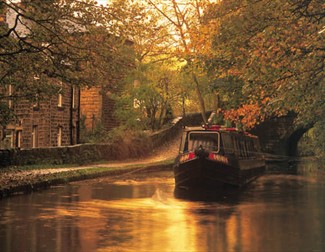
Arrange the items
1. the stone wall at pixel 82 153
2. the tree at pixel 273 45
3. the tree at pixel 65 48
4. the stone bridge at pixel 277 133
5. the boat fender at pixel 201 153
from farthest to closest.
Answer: the stone bridge at pixel 277 133 → the stone wall at pixel 82 153 → the boat fender at pixel 201 153 → the tree at pixel 273 45 → the tree at pixel 65 48

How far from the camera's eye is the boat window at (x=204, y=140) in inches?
910

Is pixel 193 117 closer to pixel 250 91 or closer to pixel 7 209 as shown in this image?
pixel 250 91

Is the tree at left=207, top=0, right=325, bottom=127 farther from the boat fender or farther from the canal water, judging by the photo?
the canal water

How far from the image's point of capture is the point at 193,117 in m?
54.6

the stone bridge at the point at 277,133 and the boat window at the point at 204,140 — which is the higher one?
the stone bridge at the point at 277,133

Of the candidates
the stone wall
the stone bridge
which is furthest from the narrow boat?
the stone bridge

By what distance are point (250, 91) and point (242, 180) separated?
4170 millimetres

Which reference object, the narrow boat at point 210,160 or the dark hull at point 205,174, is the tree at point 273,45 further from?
the dark hull at point 205,174

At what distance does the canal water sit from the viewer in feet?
28.4

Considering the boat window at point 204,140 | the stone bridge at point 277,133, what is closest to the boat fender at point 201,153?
the boat window at point 204,140

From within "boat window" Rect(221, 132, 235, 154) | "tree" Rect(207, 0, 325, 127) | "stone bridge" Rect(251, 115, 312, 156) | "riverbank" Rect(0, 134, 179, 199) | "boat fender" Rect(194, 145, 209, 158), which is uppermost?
"tree" Rect(207, 0, 325, 127)

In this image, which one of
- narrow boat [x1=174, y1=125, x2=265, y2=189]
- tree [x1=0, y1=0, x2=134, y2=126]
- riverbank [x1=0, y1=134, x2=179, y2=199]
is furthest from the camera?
narrow boat [x1=174, y1=125, x2=265, y2=189]

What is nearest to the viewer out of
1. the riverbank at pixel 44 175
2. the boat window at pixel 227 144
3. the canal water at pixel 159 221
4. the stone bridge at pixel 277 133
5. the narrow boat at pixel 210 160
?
the canal water at pixel 159 221

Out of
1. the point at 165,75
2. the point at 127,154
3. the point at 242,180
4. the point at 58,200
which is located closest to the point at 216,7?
the point at 242,180
